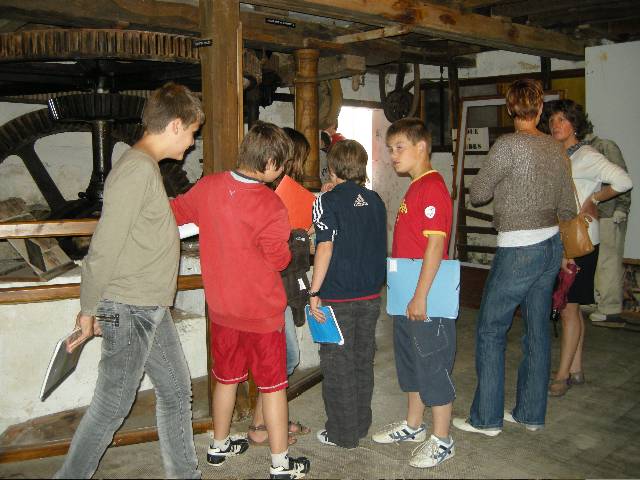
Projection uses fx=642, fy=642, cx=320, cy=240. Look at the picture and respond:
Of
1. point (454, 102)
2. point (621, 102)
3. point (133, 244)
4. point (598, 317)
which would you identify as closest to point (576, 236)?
point (133, 244)

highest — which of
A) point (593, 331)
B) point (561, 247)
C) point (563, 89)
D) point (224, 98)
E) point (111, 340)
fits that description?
point (563, 89)

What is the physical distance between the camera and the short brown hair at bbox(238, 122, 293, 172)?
2570mm

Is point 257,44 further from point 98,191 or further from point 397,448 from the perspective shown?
point 397,448

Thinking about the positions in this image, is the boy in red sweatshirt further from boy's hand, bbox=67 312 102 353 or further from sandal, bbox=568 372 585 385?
sandal, bbox=568 372 585 385

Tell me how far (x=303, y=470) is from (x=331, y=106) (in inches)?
164

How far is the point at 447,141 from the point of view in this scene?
8.23 m

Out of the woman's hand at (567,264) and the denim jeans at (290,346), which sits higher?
the woman's hand at (567,264)

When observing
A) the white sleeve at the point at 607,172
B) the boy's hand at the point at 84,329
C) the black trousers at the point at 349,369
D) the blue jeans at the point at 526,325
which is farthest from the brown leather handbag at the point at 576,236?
the boy's hand at the point at 84,329

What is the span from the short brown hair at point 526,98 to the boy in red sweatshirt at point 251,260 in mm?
1176

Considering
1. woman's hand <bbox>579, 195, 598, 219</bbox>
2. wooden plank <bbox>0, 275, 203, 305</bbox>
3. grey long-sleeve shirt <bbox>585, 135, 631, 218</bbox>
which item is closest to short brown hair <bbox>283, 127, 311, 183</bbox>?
wooden plank <bbox>0, 275, 203, 305</bbox>

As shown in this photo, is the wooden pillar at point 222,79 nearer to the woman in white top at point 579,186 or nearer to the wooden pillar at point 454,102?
the woman in white top at point 579,186

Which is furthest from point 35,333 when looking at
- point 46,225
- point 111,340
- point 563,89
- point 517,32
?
point 563,89

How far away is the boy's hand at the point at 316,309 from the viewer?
2932 millimetres

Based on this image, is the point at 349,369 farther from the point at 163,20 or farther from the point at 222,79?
the point at 163,20
